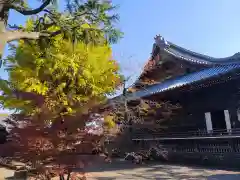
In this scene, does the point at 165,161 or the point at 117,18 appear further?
the point at 165,161

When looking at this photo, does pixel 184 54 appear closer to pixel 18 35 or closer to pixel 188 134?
pixel 188 134

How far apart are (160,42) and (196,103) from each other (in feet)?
21.5

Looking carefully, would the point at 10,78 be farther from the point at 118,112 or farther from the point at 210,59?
the point at 210,59

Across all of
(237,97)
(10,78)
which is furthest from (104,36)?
(10,78)

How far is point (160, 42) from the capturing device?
19.3 meters

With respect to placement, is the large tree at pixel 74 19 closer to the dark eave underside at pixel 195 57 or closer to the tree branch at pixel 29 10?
the tree branch at pixel 29 10

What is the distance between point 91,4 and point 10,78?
332 inches

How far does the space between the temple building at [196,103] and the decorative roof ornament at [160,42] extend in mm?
28

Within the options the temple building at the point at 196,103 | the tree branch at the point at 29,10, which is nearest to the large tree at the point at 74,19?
the tree branch at the point at 29,10

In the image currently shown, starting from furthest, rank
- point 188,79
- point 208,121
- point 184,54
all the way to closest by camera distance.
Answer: point 184,54, point 188,79, point 208,121

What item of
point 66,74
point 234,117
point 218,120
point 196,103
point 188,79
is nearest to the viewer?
point 234,117

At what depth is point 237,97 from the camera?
12.5 metres

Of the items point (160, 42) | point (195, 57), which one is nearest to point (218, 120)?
point (195, 57)

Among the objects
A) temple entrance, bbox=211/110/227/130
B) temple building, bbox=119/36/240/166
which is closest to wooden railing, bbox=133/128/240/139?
temple building, bbox=119/36/240/166
